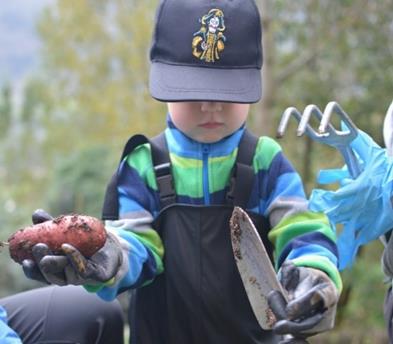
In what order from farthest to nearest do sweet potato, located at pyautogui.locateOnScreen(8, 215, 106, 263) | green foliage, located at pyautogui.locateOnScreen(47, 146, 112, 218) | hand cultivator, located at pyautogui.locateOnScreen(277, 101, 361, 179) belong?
green foliage, located at pyautogui.locateOnScreen(47, 146, 112, 218)
hand cultivator, located at pyautogui.locateOnScreen(277, 101, 361, 179)
sweet potato, located at pyautogui.locateOnScreen(8, 215, 106, 263)

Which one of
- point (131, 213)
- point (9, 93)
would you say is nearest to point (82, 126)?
point (9, 93)

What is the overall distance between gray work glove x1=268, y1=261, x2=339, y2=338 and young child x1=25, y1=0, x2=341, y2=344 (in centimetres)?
18

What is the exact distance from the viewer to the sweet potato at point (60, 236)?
6.66 feet

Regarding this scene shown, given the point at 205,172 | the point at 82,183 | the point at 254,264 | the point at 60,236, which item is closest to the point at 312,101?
the point at 82,183

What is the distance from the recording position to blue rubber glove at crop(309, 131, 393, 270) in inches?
90.6

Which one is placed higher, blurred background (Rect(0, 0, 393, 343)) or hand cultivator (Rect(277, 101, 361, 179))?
hand cultivator (Rect(277, 101, 361, 179))

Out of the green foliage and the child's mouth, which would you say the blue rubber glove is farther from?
the green foliage

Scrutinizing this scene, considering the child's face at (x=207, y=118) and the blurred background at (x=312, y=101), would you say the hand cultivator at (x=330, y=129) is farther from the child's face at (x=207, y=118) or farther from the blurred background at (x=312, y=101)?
the blurred background at (x=312, y=101)

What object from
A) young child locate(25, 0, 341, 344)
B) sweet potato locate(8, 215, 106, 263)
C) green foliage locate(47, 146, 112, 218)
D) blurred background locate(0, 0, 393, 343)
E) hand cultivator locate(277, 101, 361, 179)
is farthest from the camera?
blurred background locate(0, 0, 393, 343)

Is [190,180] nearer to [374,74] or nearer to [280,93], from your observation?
[374,74]

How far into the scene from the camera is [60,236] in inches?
80.0

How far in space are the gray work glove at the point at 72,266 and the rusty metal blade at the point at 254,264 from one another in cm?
29

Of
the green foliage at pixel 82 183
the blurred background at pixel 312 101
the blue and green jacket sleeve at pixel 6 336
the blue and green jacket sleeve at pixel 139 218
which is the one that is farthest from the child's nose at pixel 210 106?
the green foliage at pixel 82 183

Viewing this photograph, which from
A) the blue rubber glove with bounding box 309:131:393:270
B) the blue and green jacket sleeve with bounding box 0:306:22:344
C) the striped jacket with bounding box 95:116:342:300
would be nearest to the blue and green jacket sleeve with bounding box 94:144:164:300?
the striped jacket with bounding box 95:116:342:300
